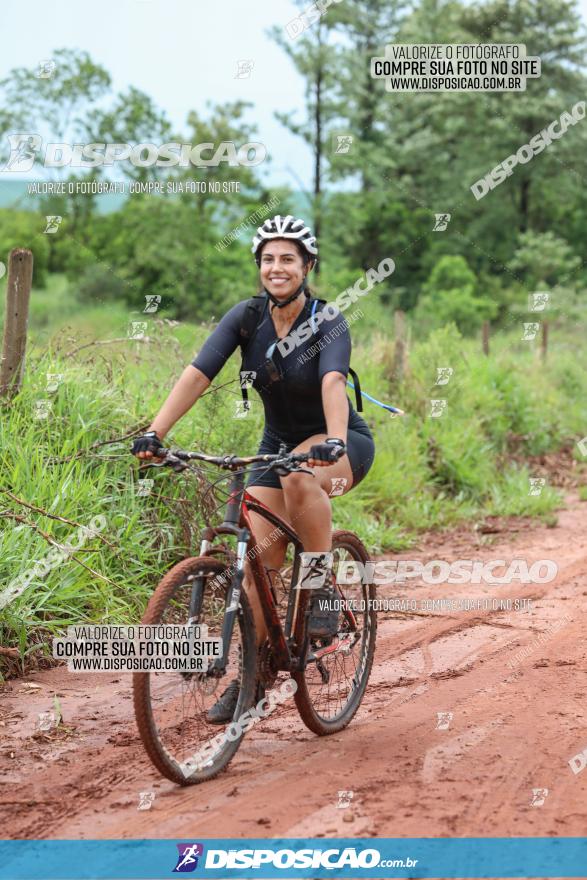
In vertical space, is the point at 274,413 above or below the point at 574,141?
below

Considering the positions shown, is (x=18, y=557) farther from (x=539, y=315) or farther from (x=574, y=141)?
(x=574, y=141)

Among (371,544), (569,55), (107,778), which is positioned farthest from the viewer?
(569,55)

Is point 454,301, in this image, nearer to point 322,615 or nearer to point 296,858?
point 322,615

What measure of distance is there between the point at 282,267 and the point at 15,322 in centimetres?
307

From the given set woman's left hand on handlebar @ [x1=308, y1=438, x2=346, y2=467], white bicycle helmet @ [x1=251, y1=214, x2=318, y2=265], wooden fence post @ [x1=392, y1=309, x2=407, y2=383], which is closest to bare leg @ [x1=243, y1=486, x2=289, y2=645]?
woman's left hand on handlebar @ [x1=308, y1=438, x2=346, y2=467]

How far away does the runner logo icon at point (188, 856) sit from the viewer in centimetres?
371

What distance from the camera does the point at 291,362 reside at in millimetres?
4887

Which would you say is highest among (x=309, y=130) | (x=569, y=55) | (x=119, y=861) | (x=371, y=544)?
(x=569, y=55)

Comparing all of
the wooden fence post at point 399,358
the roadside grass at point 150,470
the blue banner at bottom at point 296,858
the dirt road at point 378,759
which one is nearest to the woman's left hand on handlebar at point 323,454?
the dirt road at point 378,759

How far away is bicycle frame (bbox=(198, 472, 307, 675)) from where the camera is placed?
4453 millimetres

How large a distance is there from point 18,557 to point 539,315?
26.2 meters

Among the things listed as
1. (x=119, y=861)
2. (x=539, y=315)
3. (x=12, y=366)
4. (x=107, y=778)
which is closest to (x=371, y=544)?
(x=12, y=366)

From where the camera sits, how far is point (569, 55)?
3462 centimetres

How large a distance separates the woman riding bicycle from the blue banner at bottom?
3.06 feet
